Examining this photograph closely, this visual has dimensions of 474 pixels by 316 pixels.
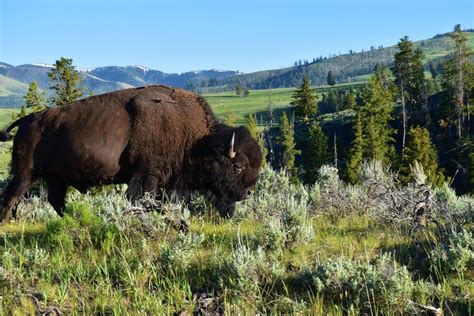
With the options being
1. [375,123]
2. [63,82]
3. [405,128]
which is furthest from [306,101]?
[63,82]

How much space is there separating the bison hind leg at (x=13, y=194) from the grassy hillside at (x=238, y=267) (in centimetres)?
115

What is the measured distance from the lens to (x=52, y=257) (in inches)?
184

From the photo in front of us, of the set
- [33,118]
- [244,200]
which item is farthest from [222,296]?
[33,118]

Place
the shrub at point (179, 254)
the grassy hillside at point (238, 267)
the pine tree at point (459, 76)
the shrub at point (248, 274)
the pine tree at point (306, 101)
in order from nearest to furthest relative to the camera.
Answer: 1. the grassy hillside at point (238, 267)
2. the shrub at point (248, 274)
3. the shrub at point (179, 254)
4. the pine tree at point (306, 101)
5. the pine tree at point (459, 76)

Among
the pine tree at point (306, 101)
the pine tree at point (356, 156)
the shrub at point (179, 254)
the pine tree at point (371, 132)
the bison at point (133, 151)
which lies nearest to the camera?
the shrub at point (179, 254)

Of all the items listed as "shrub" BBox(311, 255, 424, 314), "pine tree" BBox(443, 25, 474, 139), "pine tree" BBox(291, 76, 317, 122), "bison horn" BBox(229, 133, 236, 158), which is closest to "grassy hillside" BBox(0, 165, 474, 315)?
"shrub" BBox(311, 255, 424, 314)

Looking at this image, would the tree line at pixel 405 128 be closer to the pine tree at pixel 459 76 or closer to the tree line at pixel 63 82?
the pine tree at pixel 459 76

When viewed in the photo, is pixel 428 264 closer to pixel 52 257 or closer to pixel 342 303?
pixel 342 303

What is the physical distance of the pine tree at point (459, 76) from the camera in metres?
69.0

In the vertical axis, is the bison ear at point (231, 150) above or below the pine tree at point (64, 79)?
below

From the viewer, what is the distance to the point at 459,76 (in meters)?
70.2

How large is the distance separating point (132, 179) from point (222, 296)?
A: 3502mm

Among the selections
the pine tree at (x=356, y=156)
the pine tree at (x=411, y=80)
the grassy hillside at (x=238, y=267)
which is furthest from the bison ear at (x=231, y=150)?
the pine tree at (x=411, y=80)

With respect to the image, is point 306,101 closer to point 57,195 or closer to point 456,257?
point 57,195
